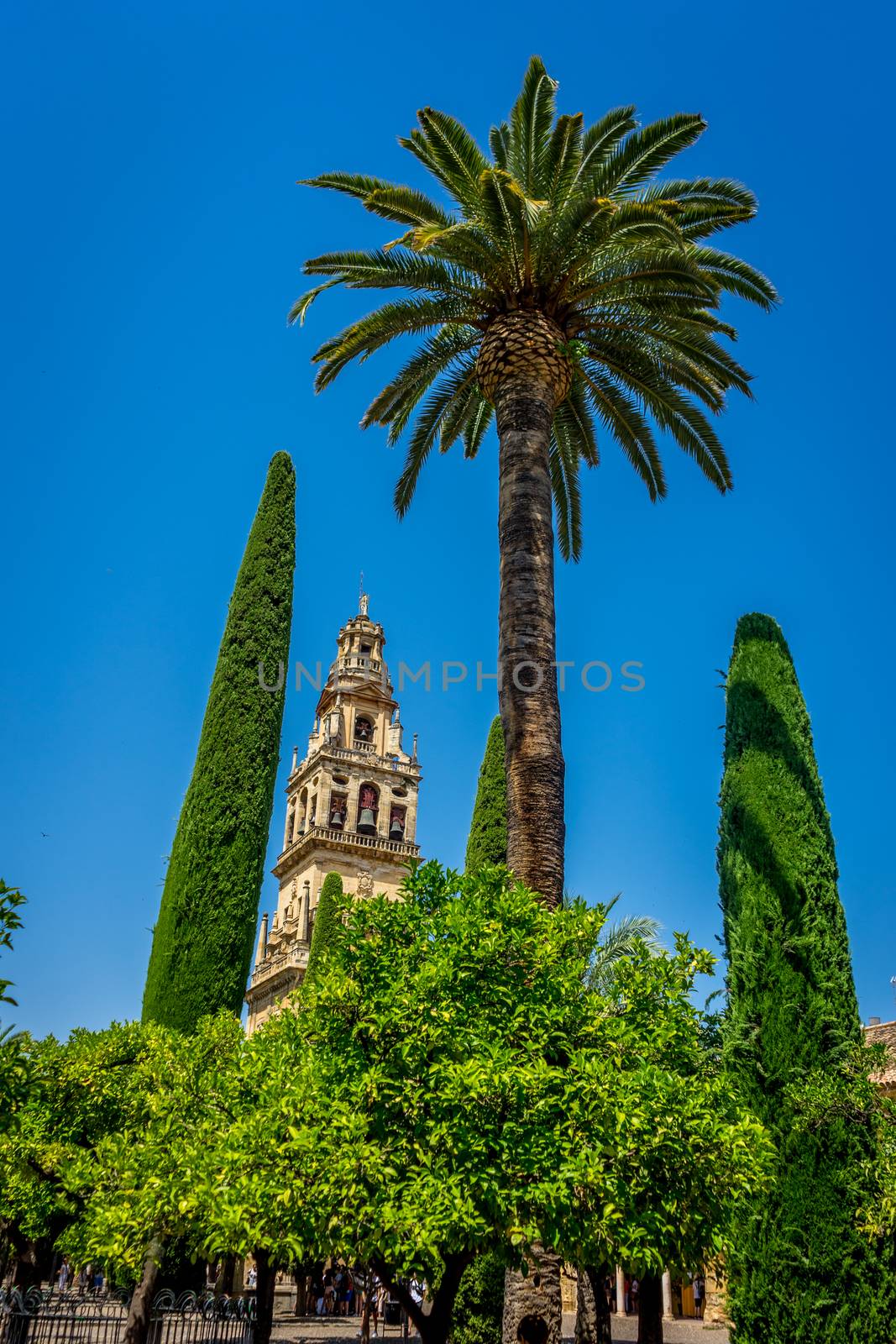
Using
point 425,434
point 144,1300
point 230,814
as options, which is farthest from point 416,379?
point 144,1300

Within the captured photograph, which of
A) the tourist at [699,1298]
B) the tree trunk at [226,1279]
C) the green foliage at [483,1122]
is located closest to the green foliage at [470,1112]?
the green foliage at [483,1122]

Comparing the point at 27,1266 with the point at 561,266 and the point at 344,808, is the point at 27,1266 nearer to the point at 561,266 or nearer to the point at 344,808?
the point at 561,266

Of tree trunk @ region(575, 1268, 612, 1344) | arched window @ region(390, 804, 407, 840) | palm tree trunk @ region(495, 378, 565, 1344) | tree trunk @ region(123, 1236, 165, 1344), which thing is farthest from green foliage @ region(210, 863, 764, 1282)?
arched window @ region(390, 804, 407, 840)

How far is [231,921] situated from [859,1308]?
12768 millimetres

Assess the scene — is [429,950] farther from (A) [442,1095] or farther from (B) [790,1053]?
(B) [790,1053]

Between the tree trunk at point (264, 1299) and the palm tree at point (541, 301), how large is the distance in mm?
8524

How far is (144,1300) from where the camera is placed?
49.5 ft

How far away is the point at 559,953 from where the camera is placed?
11.3 m

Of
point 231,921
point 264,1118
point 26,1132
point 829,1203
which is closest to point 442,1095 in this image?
point 264,1118

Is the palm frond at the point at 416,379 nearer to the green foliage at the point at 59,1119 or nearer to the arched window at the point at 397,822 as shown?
the green foliage at the point at 59,1119

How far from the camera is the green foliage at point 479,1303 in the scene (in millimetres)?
18797

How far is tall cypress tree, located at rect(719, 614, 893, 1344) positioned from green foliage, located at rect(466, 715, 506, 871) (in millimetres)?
8962

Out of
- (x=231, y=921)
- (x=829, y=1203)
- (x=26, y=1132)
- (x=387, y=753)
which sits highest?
(x=387, y=753)

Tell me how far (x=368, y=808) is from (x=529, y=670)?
3795 cm
